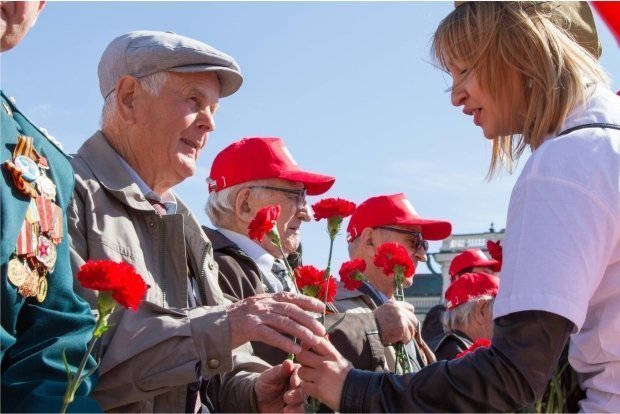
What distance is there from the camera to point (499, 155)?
2.92 m

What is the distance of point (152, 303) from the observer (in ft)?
9.47

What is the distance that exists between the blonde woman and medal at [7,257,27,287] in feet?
2.59

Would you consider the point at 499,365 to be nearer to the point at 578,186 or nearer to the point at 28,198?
the point at 578,186

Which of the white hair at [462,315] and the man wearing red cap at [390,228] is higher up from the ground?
the man wearing red cap at [390,228]

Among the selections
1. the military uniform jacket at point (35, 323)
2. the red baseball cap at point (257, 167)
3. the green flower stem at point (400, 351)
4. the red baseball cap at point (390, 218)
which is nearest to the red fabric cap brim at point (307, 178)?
the red baseball cap at point (257, 167)

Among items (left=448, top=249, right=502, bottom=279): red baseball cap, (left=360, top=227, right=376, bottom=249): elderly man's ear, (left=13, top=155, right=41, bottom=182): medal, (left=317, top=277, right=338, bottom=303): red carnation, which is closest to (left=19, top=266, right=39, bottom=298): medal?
(left=13, top=155, right=41, bottom=182): medal

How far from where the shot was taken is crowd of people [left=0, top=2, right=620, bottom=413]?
7.63ft

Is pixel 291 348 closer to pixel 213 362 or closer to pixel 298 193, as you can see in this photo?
pixel 213 362

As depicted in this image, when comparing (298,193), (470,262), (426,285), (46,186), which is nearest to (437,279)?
(426,285)

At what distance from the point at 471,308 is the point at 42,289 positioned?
3.77 metres

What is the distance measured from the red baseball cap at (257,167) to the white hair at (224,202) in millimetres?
24

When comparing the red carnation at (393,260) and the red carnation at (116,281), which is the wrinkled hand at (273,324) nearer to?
the red carnation at (116,281)

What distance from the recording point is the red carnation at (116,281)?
7.27ft

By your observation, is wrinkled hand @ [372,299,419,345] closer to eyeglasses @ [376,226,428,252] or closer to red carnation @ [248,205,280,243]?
red carnation @ [248,205,280,243]
